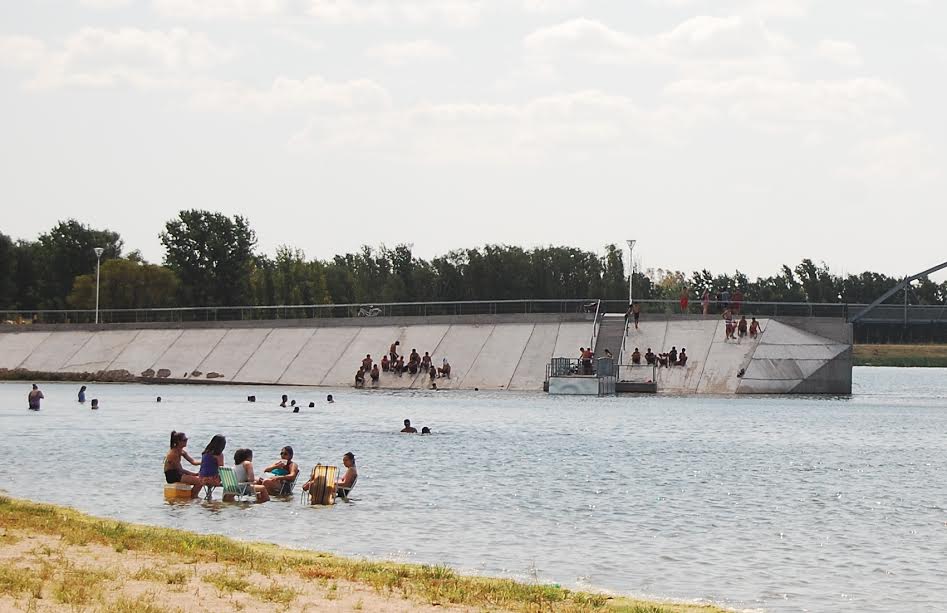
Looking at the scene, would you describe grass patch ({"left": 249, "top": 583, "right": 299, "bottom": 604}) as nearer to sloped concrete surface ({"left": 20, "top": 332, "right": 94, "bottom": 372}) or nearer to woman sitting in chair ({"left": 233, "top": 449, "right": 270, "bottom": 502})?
woman sitting in chair ({"left": 233, "top": 449, "right": 270, "bottom": 502})

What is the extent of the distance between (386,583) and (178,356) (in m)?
70.6

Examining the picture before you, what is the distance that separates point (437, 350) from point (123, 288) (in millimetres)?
59793

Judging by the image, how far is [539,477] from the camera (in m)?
29.7

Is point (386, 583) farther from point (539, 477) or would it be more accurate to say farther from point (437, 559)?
point (539, 477)

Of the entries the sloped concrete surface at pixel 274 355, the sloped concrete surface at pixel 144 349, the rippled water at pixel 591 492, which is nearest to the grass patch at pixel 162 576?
the rippled water at pixel 591 492

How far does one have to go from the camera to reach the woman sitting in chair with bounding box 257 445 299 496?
2541 cm

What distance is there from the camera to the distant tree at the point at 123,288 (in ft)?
414

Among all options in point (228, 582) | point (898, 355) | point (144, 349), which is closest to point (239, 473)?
point (228, 582)

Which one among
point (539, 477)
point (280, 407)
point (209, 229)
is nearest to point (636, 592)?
point (539, 477)

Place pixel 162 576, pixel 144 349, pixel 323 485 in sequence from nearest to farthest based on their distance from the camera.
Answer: pixel 162 576
pixel 323 485
pixel 144 349

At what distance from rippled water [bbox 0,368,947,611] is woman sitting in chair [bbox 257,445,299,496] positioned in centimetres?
82

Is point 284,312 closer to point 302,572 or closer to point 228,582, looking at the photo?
point 302,572

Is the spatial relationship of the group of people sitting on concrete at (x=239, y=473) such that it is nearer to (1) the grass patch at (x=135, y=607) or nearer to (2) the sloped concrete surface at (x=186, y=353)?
(1) the grass patch at (x=135, y=607)

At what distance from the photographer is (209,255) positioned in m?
138
